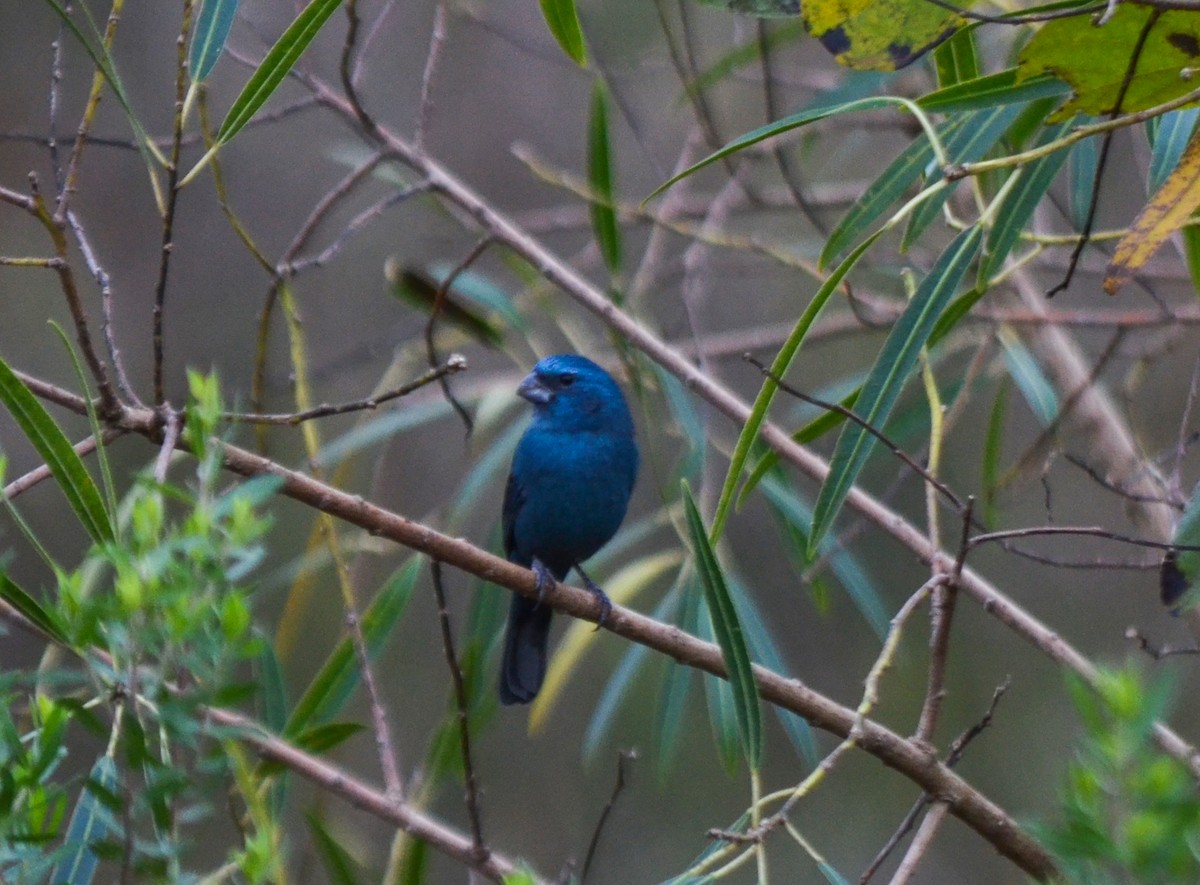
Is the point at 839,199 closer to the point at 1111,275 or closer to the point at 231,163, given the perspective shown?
the point at 1111,275

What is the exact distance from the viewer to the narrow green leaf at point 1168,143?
256cm

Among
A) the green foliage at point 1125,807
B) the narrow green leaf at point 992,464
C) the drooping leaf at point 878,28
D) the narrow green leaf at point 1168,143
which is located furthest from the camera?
the narrow green leaf at point 992,464

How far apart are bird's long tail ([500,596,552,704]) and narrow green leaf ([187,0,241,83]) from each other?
2542mm

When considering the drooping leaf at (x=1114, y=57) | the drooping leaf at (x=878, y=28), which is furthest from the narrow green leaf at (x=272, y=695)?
the drooping leaf at (x=1114, y=57)

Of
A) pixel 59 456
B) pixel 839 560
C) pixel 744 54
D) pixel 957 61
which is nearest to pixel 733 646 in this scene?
pixel 59 456

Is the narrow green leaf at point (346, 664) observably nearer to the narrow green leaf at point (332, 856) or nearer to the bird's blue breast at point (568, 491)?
the narrow green leaf at point (332, 856)

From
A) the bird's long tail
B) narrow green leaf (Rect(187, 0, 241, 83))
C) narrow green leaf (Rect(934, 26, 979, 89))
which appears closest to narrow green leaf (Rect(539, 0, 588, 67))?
narrow green leaf (Rect(187, 0, 241, 83))

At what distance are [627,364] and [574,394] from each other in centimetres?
111

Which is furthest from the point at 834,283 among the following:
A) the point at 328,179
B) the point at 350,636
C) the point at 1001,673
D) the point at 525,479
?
the point at 328,179

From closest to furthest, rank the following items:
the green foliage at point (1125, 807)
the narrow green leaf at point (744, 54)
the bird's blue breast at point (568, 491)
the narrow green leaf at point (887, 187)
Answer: the green foliage at point (1125, 807), the narrow green leaf at point (887, 187), the narrow green leaf at point (744, 54), the bird's blue breast at point (568, 491)

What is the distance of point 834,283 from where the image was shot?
7.82ft

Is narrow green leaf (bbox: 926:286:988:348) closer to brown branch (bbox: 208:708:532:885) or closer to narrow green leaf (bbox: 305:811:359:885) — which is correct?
brown branch (bbox: 208:708:532:885)

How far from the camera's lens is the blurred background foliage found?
139 inches

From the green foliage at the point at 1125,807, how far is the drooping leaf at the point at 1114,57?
1.31 metres
